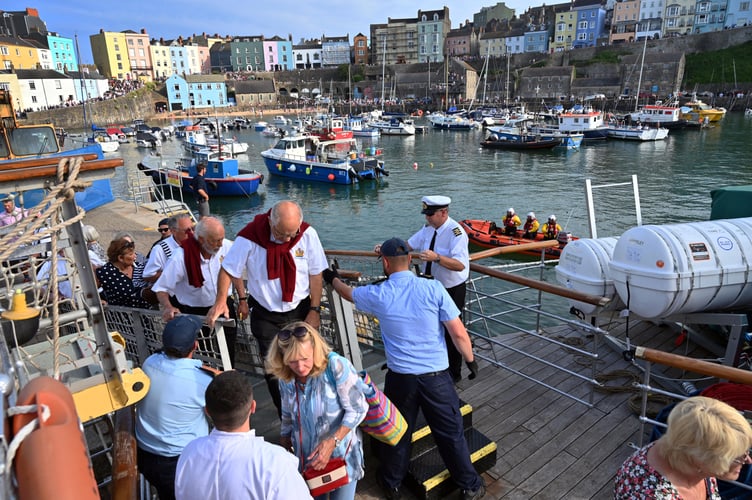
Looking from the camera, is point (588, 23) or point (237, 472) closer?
point (237, 472)

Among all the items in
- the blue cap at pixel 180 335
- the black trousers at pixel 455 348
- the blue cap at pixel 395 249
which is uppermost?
the blue cap at pixel 395 249

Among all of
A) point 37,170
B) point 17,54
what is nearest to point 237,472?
point 37,170

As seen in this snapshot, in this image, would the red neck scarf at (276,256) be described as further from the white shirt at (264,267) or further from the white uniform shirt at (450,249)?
the white uniform shirt at (450,249)

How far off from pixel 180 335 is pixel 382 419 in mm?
1324

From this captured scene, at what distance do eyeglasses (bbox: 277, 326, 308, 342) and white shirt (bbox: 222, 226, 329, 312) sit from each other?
1.21 meters

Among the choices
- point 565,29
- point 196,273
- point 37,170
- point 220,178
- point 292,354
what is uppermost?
point 565,29

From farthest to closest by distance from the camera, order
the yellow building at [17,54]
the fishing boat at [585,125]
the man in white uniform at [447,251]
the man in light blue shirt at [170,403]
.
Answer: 1. the yellow building at [17,54]
2. the fishing boat at [585,125]
3. the man in white uniform at [447,251]
4. the man in light blue shirt at [170,403]

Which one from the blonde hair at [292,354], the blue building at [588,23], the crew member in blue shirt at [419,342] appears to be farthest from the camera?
the blue building at [588,23]

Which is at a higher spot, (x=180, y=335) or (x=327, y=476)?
(x=180, y=335)

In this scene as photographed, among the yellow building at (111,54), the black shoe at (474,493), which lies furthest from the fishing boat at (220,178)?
the yellow building at (111,54)

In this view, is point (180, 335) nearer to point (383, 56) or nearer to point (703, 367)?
point (703, 367)

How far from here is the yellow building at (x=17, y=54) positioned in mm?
72312

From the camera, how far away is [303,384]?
2684mm

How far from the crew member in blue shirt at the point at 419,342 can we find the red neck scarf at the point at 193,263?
1749 mm
